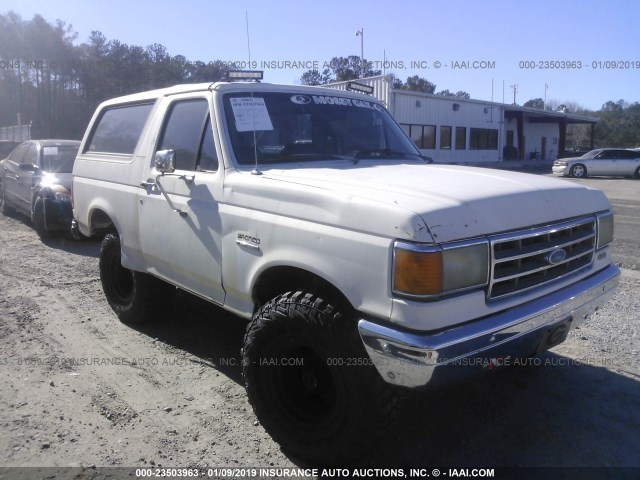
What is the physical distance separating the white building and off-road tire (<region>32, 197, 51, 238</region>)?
1641 cm

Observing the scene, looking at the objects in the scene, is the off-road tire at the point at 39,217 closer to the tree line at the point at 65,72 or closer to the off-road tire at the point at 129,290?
the off-road tire at the point at 129,290

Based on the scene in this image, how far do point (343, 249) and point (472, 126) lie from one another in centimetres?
3530

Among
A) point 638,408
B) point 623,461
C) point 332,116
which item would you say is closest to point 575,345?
point 638,408

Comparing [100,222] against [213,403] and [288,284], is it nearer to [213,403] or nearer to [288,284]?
[213,403]

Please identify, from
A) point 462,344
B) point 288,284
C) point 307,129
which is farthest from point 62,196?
point 462,344

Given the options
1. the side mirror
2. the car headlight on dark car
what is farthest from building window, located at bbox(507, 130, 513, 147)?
the side mirror

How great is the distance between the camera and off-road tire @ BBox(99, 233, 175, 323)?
4945 millimetres

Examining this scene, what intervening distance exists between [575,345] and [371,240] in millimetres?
2920

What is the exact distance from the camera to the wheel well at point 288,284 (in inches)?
114

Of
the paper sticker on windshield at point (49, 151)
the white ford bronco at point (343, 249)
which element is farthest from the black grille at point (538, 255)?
the paper sticker on windshield at point (49, 151)

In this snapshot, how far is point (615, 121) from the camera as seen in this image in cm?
6669

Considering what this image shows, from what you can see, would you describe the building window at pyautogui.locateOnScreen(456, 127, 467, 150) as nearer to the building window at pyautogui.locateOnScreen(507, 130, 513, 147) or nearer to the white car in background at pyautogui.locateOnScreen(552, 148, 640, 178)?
the white car in background at pyautogui.locateOnScreen(552, 148, 640, 178)

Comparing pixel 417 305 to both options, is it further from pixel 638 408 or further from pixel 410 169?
pixel 638 408

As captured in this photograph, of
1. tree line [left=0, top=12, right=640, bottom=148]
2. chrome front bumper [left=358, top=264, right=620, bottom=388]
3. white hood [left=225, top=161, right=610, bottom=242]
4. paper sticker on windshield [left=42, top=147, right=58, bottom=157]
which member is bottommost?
chrome front bumper [left=358, top=264, right=620, bottom=388]
